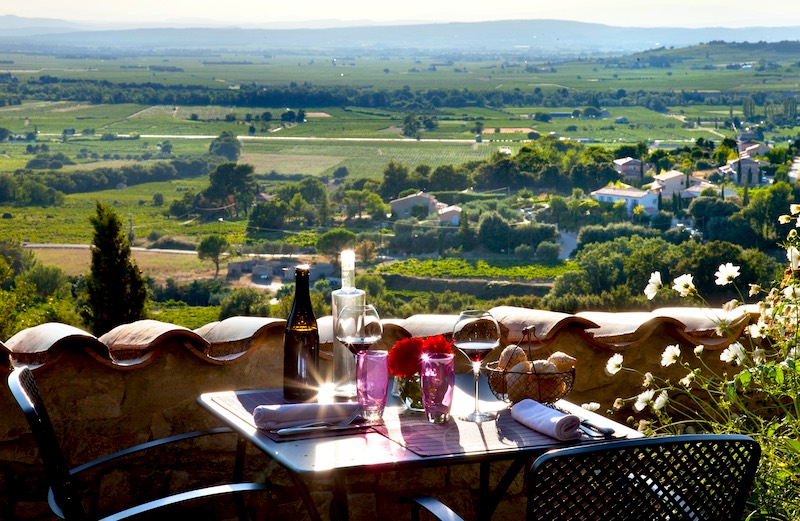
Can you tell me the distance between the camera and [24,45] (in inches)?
2837

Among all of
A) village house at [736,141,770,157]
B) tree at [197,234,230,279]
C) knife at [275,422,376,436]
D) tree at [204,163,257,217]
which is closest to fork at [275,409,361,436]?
knife at [275,422,376,436]

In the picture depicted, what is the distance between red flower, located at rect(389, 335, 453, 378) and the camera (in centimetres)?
173

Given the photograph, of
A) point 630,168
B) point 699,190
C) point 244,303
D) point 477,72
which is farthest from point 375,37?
point 244,303

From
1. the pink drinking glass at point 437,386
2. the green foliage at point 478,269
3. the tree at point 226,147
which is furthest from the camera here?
the tree at point 226,147

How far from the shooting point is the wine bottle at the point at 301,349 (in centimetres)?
185

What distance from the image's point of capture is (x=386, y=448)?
152 cm

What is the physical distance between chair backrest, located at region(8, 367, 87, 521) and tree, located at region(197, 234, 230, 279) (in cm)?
2662

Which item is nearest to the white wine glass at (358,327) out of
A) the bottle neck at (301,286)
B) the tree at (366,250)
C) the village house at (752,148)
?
the bottle neck at (301,286)

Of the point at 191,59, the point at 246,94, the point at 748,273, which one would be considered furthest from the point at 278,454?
the point at 191,59

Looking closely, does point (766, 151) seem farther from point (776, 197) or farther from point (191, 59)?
point (191, 59)

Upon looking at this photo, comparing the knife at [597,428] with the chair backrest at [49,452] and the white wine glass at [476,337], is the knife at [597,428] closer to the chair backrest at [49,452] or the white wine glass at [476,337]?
the white wine glass at [476,337]

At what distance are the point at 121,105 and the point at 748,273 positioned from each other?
128 feet

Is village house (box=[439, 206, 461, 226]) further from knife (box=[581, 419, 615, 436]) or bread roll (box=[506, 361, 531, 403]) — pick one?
knife (box=[581, 419, 615, 436])

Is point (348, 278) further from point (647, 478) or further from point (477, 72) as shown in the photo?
point (477, 72)
